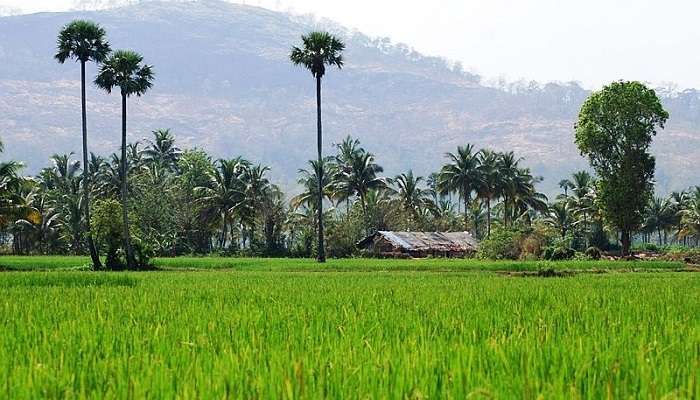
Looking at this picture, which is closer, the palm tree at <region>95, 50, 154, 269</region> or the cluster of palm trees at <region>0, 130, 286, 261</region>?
the palm tree at <region>95, 50, 154, 269</region>

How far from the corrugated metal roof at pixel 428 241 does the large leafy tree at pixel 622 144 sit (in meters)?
15.8

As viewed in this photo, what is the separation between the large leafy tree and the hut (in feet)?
47.9

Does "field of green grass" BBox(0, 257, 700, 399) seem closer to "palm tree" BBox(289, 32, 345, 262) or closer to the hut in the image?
"palm tree" BBox(289, 32, 345, 262)

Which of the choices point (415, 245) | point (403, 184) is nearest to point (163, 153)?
point (403, 184)

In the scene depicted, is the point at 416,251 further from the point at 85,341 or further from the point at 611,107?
the point at 85,341

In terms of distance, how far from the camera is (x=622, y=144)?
2062 inches

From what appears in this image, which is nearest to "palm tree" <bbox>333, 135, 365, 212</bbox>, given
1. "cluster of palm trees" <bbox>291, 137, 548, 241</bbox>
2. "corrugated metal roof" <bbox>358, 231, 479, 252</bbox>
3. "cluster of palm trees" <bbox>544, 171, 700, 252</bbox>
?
"cluster of palm trees" <bbox>291, 137, 548, 241</bbox>

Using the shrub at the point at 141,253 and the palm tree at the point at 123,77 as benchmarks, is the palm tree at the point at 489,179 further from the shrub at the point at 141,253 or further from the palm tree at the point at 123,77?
the shrub at the point at 141,253

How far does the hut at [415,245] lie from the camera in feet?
207

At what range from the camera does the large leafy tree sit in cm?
5184

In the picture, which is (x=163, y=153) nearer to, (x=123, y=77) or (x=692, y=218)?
(x=123, y=77)

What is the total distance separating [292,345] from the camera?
5.67 metres

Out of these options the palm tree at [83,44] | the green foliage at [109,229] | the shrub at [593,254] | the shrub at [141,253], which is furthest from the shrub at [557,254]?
the palm tree at [83,44]

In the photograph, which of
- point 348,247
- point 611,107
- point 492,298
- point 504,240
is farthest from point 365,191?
point 492,298
